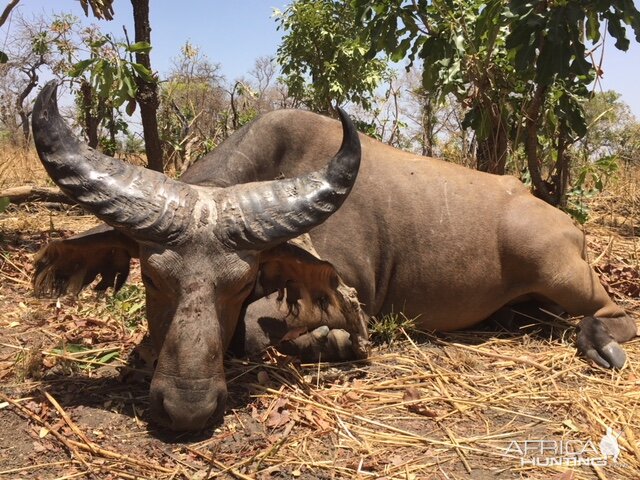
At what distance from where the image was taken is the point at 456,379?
3824mm

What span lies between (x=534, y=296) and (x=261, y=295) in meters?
2.12

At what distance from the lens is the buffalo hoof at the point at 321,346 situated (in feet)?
13.1

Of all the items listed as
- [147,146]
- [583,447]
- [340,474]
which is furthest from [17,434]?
[147,146]

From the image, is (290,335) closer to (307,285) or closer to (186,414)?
(307,285)

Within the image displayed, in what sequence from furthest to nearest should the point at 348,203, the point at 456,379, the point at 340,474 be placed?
the point at 348,203 < the point at 456,379 < the point at 340,474

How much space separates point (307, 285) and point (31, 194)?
4.95m

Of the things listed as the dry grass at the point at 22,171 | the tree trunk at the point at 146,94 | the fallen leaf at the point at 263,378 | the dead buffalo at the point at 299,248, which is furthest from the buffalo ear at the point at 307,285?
the dry grass at the point at 22,171

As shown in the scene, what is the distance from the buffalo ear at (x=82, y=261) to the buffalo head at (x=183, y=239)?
1.12 ft

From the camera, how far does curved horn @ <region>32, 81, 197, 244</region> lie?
2.93 meters

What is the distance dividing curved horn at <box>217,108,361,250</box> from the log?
4685 millimetres

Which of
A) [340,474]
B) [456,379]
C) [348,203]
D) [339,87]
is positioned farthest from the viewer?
[339,87]

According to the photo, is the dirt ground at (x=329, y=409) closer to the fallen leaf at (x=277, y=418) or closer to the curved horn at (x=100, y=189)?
the fallen leaf at (x=277, y=418)

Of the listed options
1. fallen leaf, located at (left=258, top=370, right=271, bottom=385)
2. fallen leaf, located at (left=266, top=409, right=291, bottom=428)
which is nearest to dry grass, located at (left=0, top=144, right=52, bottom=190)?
fallen leaf, located at (left=258, top=370, right=271, bottom=385)

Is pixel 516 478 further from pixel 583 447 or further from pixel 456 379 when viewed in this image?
pixel 456 379
